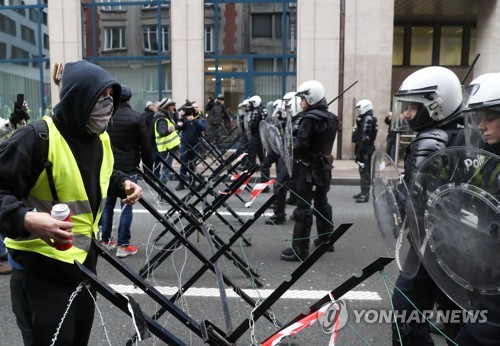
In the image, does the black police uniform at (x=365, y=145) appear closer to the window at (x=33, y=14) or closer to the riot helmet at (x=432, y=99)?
the riot helmet at (x=432, y=99)

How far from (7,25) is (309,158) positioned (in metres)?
15.6

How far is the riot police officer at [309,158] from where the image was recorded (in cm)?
572

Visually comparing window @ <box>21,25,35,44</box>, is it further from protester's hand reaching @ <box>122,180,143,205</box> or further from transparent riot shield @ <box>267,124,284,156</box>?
protester's hand reaching @ <box>122,180,143,205</box>

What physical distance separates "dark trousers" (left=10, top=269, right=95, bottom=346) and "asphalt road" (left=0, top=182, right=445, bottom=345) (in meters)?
0.36

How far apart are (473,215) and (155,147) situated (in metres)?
7.97

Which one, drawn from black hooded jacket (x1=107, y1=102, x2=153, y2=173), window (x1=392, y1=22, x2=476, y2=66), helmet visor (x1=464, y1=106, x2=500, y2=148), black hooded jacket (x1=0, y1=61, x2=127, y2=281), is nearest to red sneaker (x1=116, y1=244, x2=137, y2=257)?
black hooded jacket (x1=107, y1=102, x2=153, y2=173)

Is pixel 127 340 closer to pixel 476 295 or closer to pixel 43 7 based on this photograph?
pixel 476 295

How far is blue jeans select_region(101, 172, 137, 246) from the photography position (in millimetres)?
5867

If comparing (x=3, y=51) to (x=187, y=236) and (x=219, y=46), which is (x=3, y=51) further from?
(x=187, y=236)

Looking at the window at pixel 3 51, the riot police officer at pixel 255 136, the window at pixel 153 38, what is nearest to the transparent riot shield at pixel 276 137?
the riot police officer at pixel 255 136

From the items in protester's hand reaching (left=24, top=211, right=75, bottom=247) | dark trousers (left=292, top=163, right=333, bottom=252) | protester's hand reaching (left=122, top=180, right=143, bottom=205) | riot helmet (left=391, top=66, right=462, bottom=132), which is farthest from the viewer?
dark trousers (left=292, top=163, right=333, bottom=252)

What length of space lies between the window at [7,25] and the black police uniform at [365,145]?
44.4 ft

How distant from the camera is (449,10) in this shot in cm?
1917

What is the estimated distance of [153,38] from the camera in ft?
55.1
